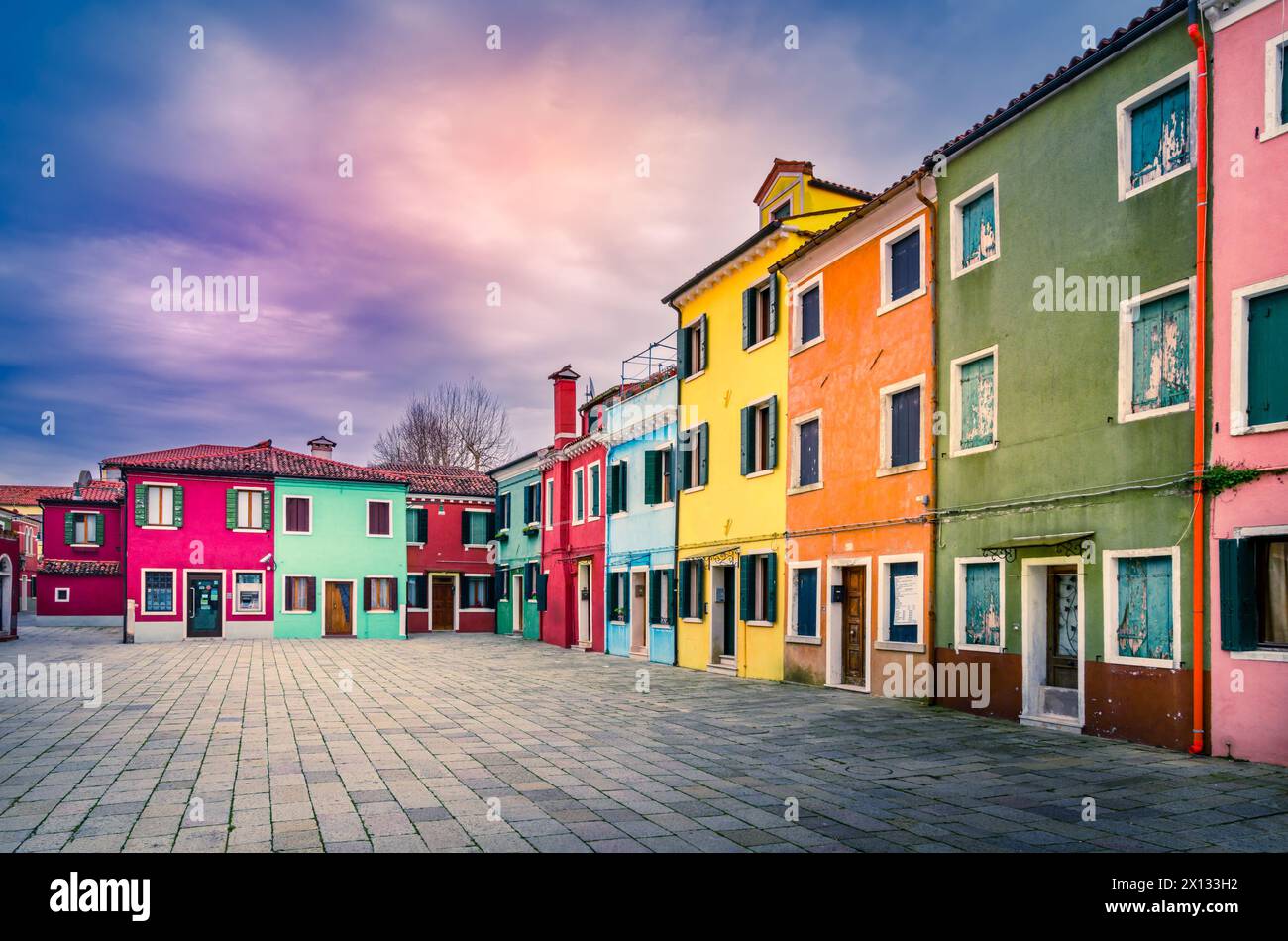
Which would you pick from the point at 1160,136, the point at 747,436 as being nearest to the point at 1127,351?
the point at 1160,136

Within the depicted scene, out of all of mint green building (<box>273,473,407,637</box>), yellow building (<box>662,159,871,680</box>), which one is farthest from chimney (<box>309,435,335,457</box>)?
yellow building (<box>662,159,871,680</box>)

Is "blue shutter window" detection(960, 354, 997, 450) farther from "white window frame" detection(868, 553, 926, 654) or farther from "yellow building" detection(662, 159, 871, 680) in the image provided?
"yellow building" detection(662, 159, 871, 680)

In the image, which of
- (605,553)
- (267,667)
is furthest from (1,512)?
(605,553)

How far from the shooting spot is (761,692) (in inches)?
651

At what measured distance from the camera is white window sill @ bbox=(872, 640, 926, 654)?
1460cm

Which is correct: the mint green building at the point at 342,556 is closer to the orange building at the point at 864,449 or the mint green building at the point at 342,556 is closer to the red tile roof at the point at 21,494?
the orange building at the point at 864,449

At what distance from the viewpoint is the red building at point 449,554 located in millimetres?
40594

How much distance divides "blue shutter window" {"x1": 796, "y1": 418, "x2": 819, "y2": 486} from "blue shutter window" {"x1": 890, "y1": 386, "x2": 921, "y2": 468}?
2.47 metres

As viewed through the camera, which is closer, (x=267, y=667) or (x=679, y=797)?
(x=679, y=797)

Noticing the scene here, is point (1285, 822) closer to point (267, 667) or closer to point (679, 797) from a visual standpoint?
point (679, 797)

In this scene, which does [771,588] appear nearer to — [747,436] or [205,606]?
[747,436]
